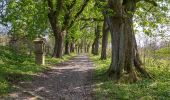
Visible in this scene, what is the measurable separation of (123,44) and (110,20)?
1.98 m

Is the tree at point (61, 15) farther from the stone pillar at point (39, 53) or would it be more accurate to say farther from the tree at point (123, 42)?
the tree at point (123, 42)

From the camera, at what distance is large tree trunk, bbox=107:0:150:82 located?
53.6ft

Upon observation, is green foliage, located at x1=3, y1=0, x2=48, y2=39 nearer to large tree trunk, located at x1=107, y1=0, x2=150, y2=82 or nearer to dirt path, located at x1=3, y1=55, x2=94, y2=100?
dirt path, located at x1=3, y1=55, x2=94, y2=100

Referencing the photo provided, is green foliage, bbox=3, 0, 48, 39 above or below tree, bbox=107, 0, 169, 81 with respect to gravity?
above

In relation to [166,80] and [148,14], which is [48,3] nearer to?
[148,14]

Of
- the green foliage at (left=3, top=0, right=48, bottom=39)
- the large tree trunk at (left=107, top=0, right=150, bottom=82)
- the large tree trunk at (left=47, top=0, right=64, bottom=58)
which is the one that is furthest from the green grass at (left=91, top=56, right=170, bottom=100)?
the large tree trunk at (left=47, top=0, right=64, bottom=58)

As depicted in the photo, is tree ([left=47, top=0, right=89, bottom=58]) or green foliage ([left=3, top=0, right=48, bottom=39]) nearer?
green foliage ([left=3, top=0, right=48, bottom=39])

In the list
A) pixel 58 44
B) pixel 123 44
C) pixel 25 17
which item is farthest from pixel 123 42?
pixel 58 44

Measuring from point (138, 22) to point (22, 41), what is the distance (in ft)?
31.8

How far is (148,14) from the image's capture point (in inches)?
902

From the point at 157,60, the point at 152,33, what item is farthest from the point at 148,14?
the point at 157,60

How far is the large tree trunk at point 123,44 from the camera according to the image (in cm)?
1634

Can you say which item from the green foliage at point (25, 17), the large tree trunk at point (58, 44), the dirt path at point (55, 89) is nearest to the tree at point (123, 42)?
the dirt path at point (55, 89)

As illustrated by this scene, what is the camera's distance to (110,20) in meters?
18.0
